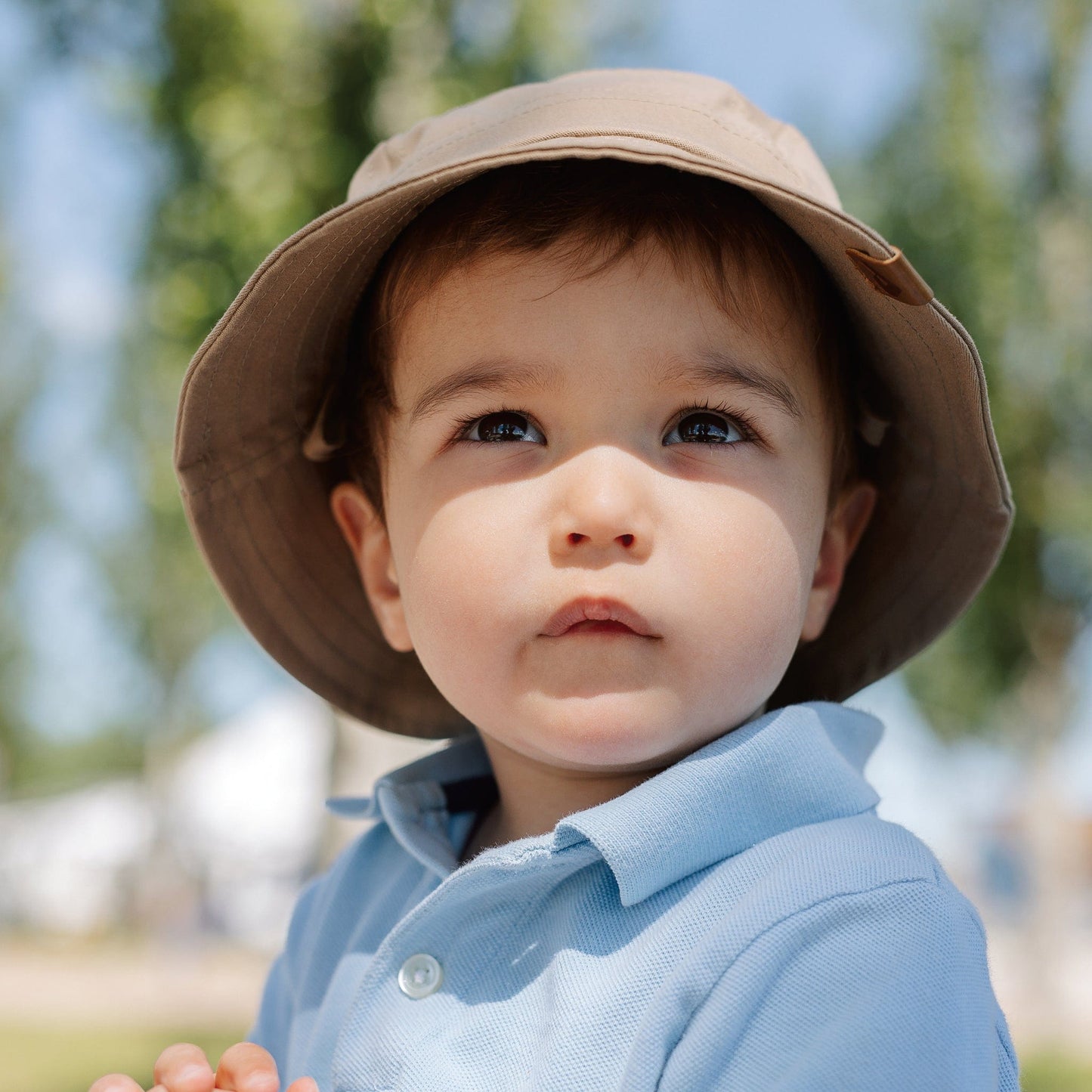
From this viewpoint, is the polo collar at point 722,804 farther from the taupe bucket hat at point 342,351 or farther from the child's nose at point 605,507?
the taupe bucket hat at point 342,351

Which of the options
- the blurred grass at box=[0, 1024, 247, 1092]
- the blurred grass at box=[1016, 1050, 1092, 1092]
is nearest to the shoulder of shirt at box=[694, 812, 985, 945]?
the blurred grass at box=[0, 1024, 247, 1092]

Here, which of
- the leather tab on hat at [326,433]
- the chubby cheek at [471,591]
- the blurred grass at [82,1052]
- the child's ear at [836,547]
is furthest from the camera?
the blurred grass at [82,1052]

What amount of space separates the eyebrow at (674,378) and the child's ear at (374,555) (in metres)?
0.34

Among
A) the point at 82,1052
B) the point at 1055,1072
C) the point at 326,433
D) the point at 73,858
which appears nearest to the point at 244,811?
the point at 73,858

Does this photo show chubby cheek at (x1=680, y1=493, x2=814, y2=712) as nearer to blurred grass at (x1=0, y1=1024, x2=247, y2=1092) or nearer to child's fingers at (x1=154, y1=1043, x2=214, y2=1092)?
child's fingers at (x1=154, y1=1043, x2=214, y2=1092)

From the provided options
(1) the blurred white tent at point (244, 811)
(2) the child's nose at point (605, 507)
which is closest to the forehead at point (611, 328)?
(2) the child's nose at point (605, 507)

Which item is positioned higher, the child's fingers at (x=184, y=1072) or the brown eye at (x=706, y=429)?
the brown eye at (x=706, y=429)

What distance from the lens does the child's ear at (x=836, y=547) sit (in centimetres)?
177

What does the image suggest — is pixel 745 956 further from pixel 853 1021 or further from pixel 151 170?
pixel 151 170

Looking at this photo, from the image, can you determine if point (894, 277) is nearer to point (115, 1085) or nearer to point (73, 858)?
point (115, 1085)

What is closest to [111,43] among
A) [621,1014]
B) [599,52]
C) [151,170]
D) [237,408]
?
[151,170]

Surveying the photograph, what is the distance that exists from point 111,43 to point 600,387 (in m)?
5.61

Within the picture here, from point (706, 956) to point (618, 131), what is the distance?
894 millimetres

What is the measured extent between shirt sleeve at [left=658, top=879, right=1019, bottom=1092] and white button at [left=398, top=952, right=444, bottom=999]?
33cm
